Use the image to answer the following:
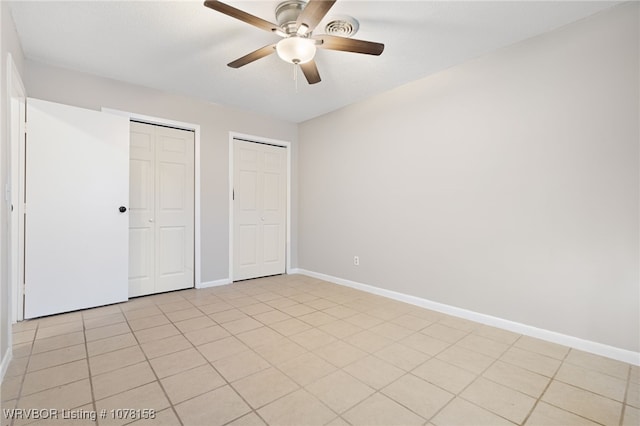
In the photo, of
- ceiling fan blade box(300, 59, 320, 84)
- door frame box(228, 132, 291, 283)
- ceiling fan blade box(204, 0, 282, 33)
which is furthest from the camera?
door frame box(228, 132, 291, 283)

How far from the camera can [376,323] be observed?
272 centimetres

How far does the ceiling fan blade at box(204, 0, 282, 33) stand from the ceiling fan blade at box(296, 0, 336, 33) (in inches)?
7.8

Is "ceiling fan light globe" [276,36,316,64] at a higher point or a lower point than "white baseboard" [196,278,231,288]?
higher

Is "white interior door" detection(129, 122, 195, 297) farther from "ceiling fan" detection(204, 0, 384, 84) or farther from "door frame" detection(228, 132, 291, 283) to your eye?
"ceiling fan" detection(204, 0, 384, 84)

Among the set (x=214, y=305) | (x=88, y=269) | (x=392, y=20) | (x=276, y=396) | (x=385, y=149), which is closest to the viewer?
(x=276, y=396)

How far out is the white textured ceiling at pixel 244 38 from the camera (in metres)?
2.09

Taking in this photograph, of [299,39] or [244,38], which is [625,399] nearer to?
[299,39]

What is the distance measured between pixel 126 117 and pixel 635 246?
4.65m

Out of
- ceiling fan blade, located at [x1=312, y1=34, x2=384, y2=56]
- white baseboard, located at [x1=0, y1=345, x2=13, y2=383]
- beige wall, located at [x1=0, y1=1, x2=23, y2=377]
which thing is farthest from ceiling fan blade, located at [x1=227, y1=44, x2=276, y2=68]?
white baseboard, located at [x1=0, y1=345, x2=13, y2=383]

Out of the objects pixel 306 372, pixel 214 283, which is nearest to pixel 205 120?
pixel 214 283

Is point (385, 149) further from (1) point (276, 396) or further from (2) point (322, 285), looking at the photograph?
(1) point (276, 396)

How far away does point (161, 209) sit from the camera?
364cm

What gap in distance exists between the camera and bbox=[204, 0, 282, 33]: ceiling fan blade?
1.66m

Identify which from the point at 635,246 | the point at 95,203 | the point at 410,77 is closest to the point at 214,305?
the point at 95,203
